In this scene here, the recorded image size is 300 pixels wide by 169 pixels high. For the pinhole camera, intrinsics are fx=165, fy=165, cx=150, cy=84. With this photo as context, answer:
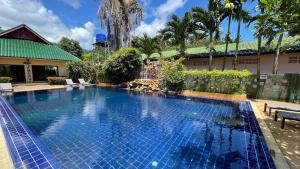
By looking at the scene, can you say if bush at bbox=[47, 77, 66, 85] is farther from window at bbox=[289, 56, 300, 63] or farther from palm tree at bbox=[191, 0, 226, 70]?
window at bbox=[289, 56, 300, 63]

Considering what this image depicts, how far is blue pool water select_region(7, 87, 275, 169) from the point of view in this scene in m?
4.18

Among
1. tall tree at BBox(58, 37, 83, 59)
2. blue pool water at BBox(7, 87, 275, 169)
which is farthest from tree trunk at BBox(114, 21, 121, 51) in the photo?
tall tree at BBox(58, 37, 83, 59)

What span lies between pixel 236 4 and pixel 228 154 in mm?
15800

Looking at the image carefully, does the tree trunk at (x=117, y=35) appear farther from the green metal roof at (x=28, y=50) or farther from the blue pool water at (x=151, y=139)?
the blue pool water at (x=151, y=139)

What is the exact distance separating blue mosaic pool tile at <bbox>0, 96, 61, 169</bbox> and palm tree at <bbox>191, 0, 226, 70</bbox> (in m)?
16.3

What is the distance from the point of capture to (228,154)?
4.52 m

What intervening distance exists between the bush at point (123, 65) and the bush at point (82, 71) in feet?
14.0

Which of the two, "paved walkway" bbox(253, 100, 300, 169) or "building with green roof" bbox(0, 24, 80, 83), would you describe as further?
"building with green roof" bbox(0, 24, 80, 83)

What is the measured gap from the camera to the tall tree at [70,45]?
1688 inches

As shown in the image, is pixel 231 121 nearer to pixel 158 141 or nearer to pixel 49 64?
pixel 158 141

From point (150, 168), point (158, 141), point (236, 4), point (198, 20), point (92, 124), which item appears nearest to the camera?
point (150, 168)

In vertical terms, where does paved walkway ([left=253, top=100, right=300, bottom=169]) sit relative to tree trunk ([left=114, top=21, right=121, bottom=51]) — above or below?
below

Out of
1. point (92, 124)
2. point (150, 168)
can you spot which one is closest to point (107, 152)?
point (150, 168)

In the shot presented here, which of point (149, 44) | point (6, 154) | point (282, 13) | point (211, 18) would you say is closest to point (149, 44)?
point (149, 44)
